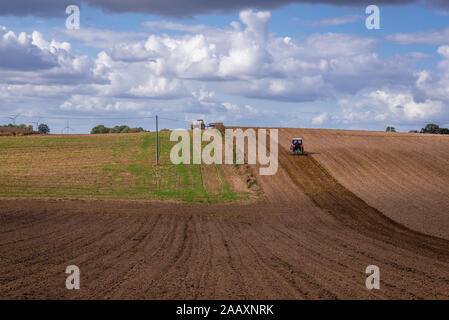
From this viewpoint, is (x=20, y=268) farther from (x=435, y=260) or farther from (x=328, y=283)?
(x=435, y=260)

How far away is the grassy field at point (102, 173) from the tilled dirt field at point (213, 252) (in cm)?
612

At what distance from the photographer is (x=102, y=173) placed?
49406 mm

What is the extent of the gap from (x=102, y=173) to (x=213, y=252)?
1322 inches

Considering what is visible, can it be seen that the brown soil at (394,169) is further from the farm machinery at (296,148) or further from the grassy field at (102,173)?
the grassy field at (102,173)

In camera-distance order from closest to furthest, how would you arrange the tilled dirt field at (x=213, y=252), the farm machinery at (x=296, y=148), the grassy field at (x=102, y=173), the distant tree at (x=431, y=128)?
the tilled dirt field at (x=213, y=252), the grassy field at (x=102, y=173), the farm machinery at (x=296, y=148), the distant tree at (x=431, y=128)

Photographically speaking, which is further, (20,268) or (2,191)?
(2,191)

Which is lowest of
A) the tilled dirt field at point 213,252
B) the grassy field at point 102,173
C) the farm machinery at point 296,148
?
the tilled dirt field at point 213,252

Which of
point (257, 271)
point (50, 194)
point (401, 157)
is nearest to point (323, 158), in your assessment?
point (401, 157)

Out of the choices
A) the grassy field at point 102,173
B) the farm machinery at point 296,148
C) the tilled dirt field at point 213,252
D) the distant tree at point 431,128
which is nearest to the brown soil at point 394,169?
the farm machinery at point 296,148

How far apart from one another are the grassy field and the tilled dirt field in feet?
20.1

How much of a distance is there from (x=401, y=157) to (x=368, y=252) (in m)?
43.4

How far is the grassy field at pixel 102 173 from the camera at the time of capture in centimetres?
4216

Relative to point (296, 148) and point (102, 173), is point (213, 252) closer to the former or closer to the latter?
point (102, 173)

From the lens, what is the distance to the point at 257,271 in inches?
571
